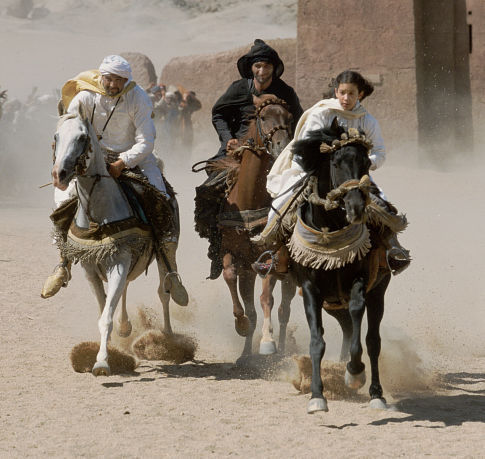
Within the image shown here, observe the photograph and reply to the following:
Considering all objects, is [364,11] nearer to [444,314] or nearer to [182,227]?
[182,227]

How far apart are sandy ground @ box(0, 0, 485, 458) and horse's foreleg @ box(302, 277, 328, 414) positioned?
10 centimetres

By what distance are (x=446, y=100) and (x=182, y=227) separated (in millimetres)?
5443

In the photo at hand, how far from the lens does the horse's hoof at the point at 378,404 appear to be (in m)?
7.21

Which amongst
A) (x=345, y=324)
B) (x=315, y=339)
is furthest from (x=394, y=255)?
(x=345, y=324)

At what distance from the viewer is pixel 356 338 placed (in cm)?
711

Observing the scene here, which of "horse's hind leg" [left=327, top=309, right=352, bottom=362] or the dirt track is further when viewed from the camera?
"horse's hind leg" [left=327, top=309, right=352, bottom=362]

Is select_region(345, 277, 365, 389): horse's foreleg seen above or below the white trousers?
below

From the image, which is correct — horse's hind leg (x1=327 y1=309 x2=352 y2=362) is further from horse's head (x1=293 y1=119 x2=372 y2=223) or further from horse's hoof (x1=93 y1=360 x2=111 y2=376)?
horse's hoof (x1=93 y1=360 x2=111 y2=376)

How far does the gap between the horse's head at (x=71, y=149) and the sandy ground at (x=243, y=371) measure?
1.61m

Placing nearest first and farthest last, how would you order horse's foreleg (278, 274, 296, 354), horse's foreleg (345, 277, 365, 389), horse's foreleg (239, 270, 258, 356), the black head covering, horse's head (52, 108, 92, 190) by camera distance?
horse's foreleg (345, 277, 365, 389) < horse's head (52, 108, 92, 190) < horse's foreleg (239, 270, 258, 356) < the black head covering < horse's foreleg (278, 274, 296, 354)

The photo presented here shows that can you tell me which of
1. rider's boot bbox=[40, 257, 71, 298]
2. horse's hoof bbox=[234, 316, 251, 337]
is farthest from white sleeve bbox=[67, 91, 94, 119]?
horse's hoof bbox=[234, 316, 251, 337]

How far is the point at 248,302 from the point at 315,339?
2.38m

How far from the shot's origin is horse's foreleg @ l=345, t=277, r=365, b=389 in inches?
279

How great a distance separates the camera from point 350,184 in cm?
659
